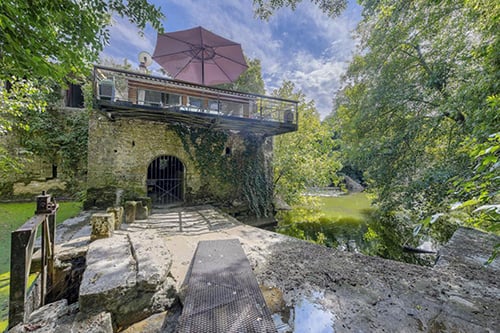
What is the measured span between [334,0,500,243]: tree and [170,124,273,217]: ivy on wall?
11.8 feet

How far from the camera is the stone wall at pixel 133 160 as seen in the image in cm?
585

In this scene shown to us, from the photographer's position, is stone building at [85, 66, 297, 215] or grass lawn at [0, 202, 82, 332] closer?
grass lawn at [0, 202, 82, 332]

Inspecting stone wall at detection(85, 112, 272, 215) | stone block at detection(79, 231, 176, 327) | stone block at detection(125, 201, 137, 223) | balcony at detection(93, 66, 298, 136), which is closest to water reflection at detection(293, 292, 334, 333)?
stone block at detection(79, 231, 176, 327)

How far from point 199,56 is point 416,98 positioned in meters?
7.02

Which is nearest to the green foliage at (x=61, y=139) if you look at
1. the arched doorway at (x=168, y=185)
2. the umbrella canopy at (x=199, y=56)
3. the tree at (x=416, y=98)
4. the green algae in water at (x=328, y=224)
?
the arched doorway at (x=168, y=185)

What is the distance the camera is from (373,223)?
8.63 metres

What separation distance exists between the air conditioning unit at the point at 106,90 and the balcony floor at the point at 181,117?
4.2 inches

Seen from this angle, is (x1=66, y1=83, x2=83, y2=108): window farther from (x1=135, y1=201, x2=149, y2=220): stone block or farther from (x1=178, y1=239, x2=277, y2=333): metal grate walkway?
(x1=178, y1=239, x2=277, y2=333): metal grate walkway

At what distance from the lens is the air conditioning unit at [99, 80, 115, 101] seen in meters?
4.73

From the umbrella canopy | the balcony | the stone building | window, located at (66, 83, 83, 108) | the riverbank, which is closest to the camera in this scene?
the riverbank

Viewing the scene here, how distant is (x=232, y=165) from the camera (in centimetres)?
781

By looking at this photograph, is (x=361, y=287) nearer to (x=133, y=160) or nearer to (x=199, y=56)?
(x=133, y=160)

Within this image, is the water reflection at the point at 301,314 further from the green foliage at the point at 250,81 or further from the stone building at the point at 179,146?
the green foliage at the point at 250,81

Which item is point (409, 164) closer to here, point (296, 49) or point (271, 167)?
point (271, 167)
